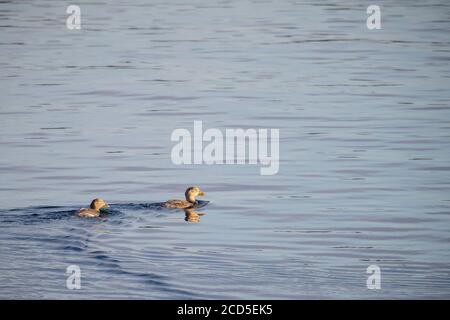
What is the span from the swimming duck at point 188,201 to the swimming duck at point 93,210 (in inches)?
44.5

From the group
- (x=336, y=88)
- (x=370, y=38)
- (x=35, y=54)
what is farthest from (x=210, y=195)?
(x=370, y=38)

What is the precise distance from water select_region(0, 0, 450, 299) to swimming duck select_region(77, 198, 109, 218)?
163mm

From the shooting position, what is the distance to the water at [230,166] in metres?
13.6

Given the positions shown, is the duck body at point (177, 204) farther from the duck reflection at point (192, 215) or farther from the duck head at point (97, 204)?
the duck head at point (97, 204)

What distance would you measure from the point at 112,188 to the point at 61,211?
1.89 meters

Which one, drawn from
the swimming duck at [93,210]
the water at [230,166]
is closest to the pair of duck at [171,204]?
the swimming duck at [93,210]

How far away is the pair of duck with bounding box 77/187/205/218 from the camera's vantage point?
1611 centimetres

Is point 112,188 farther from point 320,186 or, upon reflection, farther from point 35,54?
point 35,54

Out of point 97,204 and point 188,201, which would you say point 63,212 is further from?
point 188,201

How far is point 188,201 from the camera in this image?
17.1 metres

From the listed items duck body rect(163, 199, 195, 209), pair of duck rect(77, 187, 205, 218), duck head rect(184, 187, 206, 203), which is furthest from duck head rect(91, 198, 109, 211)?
duck head rect(184, 187, 206, 203)

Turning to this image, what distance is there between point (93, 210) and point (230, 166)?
4.32 meters

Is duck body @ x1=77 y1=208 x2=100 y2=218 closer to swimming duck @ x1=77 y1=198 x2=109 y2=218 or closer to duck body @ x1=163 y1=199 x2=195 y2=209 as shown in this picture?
swimming duck @ x1=77 y1=198 x2=109 y2=218

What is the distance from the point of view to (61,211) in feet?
54.2
